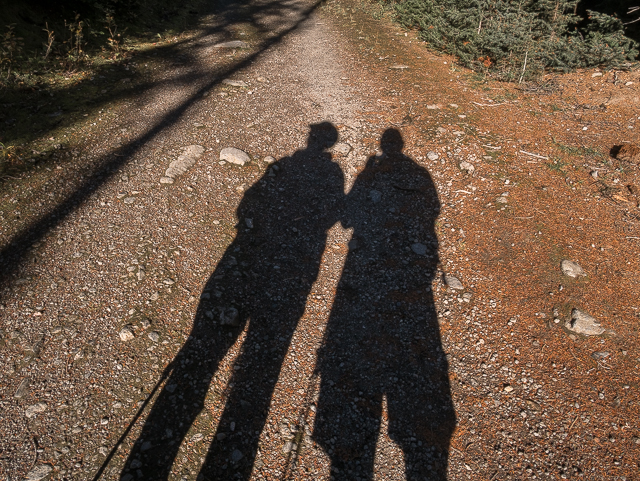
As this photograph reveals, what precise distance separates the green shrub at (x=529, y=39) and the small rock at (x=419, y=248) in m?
5.86

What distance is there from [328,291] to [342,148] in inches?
129

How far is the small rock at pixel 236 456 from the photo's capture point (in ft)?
12.2

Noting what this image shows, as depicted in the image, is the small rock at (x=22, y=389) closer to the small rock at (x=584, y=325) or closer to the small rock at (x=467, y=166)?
the small rock at (x=584, y=325)

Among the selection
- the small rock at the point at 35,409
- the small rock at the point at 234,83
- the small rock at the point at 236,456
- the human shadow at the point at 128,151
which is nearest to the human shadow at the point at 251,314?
the small rock at the point at 236,456

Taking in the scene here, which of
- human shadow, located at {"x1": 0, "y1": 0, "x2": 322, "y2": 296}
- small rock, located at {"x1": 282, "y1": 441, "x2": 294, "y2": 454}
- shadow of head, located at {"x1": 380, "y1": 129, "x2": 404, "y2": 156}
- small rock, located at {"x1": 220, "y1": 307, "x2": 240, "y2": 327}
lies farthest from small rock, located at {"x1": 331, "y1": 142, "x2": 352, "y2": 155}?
small rock, located at {"x1": 282, "y1": 441, "x2": 294, "y2": 454}

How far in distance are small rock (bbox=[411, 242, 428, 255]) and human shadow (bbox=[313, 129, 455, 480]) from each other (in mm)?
19

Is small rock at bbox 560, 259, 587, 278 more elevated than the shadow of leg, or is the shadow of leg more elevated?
small rock at bbox 560, 259, 587, 278

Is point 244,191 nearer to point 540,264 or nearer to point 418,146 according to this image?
point 418,146

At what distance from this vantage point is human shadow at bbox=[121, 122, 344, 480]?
3758mm

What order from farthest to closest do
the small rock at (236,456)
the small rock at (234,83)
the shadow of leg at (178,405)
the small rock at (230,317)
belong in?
the small rock at (234,83) < the small rock at (230,317) < the small rock at (236,456) < the shadow of leg at (178,405)

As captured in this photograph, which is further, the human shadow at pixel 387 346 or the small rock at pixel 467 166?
the small rock at pixel 467 166

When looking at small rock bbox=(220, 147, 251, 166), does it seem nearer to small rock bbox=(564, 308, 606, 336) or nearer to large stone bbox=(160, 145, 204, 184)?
large stone bbox=(160, 145, 204, 184)

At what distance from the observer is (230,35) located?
12.6 meters

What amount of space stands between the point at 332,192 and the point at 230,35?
866 cm
